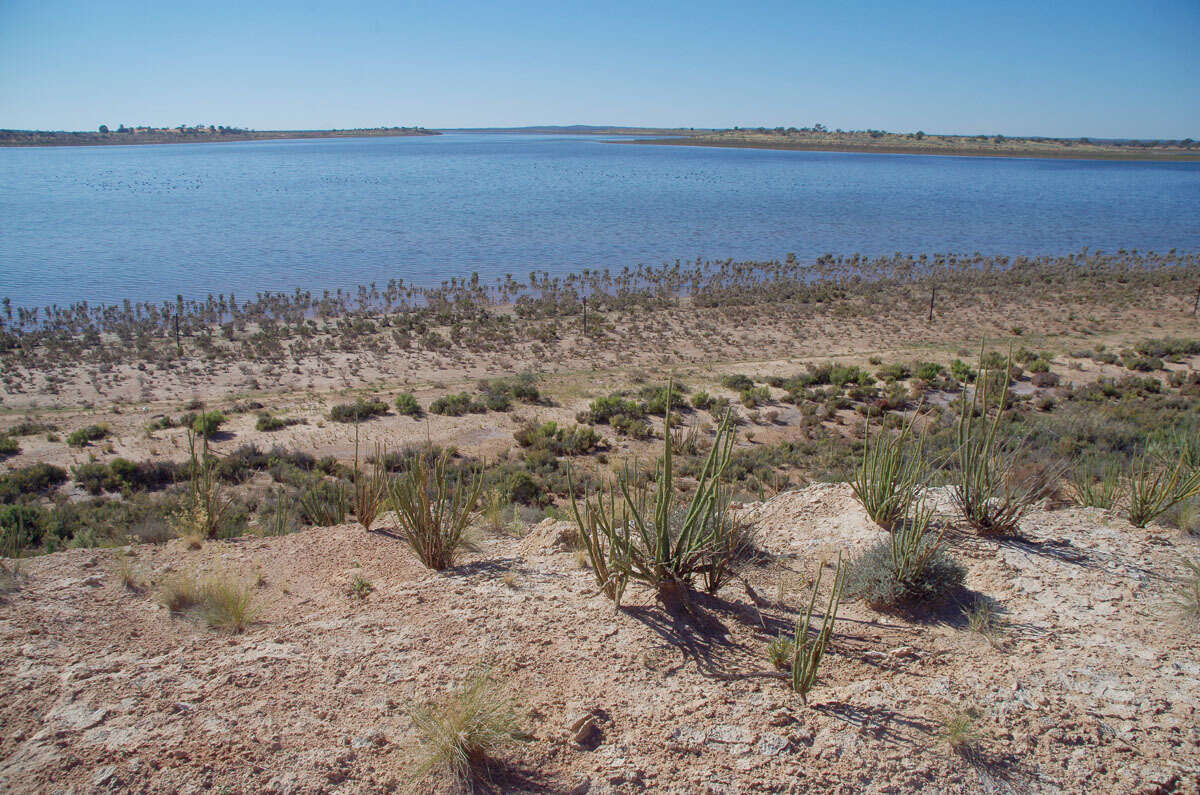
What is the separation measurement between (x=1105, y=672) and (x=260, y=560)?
5580 mm

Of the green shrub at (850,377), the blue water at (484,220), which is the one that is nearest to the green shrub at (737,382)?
the green shrub at (850,377)

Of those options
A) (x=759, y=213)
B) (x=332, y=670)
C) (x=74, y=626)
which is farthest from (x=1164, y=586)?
(x=759, y=213)

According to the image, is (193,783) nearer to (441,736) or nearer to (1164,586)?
(441,736)

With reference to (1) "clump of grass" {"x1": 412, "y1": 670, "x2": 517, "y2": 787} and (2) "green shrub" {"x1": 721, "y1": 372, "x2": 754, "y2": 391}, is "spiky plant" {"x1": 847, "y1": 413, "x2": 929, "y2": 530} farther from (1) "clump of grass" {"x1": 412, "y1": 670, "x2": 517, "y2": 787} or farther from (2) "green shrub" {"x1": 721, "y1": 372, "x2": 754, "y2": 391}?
(2) "green shrub" {"x1": 721, "y1": 372, "x2": 754, "y2": 391}

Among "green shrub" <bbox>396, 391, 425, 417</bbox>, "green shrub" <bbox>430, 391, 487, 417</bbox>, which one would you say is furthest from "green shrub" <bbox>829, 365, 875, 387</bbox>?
"green shrub" <bbox>396, 391, 425, 417</bbox>

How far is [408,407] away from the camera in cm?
1581

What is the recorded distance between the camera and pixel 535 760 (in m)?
3.13

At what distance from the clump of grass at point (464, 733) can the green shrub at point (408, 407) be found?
12921 millimetres

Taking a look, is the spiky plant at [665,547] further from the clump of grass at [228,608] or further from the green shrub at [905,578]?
the clump of grass at [228,608]

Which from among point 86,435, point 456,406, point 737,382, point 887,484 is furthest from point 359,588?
point 737,382

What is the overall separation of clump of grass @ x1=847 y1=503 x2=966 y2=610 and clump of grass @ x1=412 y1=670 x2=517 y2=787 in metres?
2.54

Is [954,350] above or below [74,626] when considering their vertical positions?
below

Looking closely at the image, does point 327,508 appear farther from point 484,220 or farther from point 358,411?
point 484,220

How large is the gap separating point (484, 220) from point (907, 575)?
51.6 m
